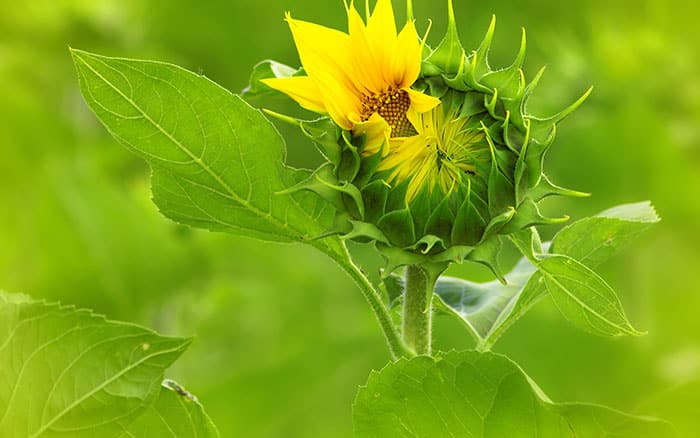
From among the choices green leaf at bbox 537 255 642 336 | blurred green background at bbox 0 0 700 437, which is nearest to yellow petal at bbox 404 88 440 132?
green leaf at bbox 537 255 642 336

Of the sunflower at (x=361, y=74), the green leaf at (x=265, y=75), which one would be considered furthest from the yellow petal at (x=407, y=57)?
the green leaf at (x=265, y=75)

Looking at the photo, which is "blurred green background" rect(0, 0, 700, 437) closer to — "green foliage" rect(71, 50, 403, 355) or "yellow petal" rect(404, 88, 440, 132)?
"green foliage" rect(71, 50, 403, 355)

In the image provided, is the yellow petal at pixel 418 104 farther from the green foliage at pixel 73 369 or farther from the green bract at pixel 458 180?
the green foliage at pixel 73 369

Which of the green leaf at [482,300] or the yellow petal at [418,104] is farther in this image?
the green leaf at [482,300]

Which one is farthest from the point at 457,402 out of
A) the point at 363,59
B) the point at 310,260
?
the point at 310,260

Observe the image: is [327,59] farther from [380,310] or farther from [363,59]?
[380,310]

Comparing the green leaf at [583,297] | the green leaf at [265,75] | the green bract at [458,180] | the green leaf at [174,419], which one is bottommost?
the green leaf at [174,419]

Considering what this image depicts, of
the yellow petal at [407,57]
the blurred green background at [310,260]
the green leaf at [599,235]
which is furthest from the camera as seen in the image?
the blurred green background at [310,260]
